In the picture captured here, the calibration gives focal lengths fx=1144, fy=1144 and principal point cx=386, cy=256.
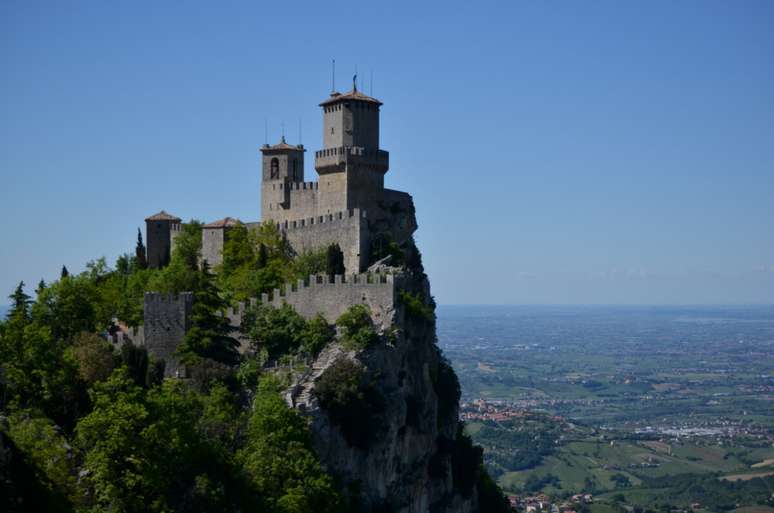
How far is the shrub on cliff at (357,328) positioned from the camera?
47.4 m

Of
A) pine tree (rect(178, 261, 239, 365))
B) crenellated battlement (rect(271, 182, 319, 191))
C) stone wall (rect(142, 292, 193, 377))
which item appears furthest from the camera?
crenellated battlement (rect(271, 182, 319, 191))

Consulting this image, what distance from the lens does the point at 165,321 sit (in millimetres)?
47219

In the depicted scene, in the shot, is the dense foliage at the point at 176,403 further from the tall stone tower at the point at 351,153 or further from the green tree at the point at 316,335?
the tall stone tower at the point at 351,153

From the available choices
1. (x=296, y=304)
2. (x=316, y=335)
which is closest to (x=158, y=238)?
(x=296, y=304)

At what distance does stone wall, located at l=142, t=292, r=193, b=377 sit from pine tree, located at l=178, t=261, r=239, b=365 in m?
0.38

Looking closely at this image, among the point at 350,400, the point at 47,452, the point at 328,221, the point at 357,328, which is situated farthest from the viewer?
the point at 328,221

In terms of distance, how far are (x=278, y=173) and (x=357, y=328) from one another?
15.9 meters

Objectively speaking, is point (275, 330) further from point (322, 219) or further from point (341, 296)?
point (322, 219)

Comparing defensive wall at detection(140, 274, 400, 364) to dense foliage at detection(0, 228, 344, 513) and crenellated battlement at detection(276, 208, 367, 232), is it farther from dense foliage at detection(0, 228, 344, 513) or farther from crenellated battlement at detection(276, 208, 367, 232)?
crenellated battlement at detection(276, 208, 367, 232)

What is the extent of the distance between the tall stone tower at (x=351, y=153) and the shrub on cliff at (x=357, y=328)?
963 cm

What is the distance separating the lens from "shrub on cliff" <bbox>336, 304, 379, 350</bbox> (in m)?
47.4

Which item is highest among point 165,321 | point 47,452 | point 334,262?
point 334,262

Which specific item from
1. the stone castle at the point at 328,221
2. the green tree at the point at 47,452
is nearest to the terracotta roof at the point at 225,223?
the stone castle at the point at 328,221

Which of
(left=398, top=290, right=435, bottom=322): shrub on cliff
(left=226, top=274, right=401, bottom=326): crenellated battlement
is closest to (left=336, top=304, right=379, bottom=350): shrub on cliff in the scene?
(left=226, top=274, right=401, bottom=326): crenellated battlement
